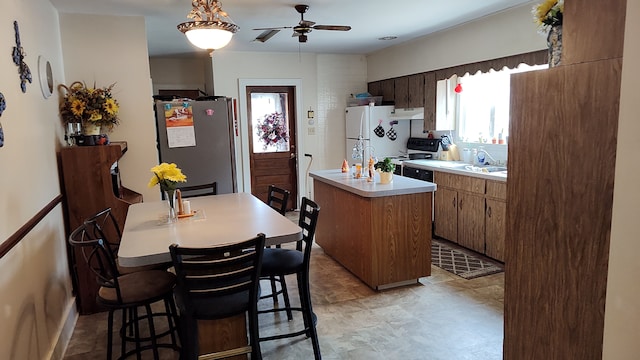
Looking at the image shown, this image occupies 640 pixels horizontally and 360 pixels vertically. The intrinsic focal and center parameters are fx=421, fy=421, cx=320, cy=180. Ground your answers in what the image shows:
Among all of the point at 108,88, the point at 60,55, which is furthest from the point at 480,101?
the point at 60,55

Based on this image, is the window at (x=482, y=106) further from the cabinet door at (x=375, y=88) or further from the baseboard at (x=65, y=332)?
the baseboard at (x=65, y=332)

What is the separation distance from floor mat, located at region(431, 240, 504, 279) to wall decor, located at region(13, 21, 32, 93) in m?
3.54

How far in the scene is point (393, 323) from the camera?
9.67 feet

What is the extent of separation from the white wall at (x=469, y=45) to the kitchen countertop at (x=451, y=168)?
112 cm

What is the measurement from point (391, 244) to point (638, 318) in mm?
2294

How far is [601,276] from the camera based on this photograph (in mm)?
1399

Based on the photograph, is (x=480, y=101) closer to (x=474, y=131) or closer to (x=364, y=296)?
(x=474, y=131)

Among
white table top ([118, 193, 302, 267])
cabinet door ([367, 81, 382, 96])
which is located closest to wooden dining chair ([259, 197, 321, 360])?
white table top ([118, 193, 302, 267])

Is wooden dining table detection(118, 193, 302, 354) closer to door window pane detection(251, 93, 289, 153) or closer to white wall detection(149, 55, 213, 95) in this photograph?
Result: door window pane detection(251, 93, 289, 153)

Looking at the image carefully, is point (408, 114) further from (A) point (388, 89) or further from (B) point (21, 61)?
(B) point (21, 61)

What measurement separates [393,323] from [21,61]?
2.82 metres

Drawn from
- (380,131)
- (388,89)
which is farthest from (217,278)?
(388,89)

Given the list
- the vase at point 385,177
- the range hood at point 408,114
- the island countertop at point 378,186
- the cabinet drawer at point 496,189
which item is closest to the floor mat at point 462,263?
the cabinet drawer at point 496,189

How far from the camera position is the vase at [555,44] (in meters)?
1.63
